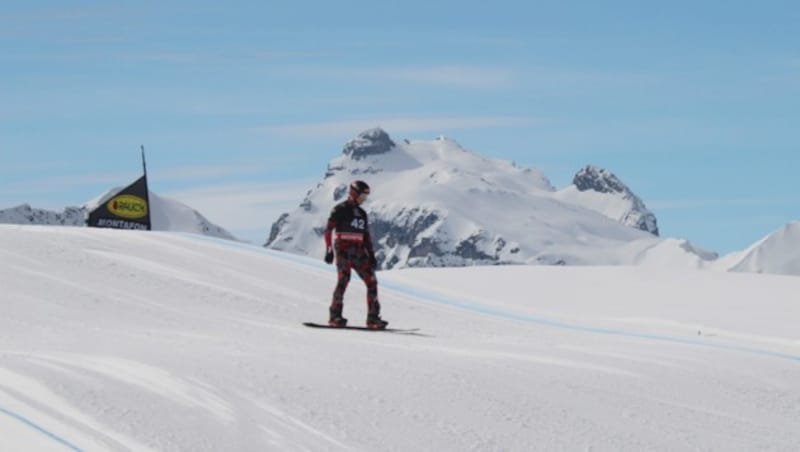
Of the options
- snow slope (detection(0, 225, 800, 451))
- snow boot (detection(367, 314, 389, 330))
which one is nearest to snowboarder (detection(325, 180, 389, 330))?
snow boot (detection(367, 314, 389, 330))

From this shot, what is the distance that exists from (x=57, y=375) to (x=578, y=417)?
3848mm

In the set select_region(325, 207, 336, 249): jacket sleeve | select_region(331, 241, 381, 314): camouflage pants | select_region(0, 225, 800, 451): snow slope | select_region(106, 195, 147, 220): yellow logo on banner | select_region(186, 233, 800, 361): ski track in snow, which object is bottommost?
select_region(0, 225, 800, 451): snow slope

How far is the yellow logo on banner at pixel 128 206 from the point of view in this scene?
85.7ft

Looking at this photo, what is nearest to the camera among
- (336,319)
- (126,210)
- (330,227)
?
(336,319)

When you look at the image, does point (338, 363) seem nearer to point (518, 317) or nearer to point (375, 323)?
point (375, 323)

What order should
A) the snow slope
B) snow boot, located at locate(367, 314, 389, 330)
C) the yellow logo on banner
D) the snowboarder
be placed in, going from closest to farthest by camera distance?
the snow slope
snow boot, located at locate(367, 314, 389, 330)
the snowboarder
the yellow logo on banner

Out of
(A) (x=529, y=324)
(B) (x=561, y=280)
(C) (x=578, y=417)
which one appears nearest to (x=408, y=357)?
(C) (x=578, y=417)

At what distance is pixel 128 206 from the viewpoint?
86.7 ft

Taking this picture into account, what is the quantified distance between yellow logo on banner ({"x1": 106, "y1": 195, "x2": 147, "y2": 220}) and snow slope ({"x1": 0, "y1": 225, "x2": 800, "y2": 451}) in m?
5.75

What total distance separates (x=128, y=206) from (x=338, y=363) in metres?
17.0

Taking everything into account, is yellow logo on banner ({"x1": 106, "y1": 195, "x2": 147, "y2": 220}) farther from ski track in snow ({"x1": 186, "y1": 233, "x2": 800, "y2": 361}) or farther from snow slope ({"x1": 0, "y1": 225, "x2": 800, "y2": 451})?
snow slope ({"x1": 0, "y1": 225, "x2": 800, "y2": 451})

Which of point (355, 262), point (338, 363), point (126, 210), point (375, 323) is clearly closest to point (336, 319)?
point (375, 323)

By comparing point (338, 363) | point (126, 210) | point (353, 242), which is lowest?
point (338, 363)

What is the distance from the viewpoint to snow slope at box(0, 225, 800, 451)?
8.24 m
